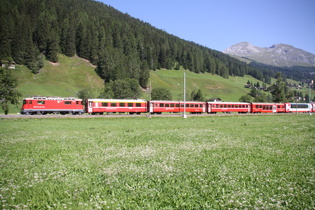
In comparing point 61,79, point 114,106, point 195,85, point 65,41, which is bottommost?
point 114,106

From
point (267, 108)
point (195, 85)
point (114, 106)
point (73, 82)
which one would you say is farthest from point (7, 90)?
point (195, 85)

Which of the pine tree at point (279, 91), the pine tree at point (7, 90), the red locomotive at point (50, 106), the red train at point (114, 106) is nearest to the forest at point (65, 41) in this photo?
the pine tree at point (7, 90)

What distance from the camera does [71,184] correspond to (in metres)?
6.95

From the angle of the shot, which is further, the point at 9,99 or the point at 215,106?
the point at 215,106

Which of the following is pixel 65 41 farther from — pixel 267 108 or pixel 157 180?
pixel 157 180

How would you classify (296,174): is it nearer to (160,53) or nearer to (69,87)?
(69,87)

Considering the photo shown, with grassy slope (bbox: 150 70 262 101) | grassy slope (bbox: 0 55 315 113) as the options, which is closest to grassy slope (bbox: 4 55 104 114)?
grassy slope (bbox: 0 55 315 113)

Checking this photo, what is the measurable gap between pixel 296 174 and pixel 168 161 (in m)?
4.66

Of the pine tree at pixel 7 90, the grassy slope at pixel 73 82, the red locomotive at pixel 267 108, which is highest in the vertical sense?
the grassy slope at pixel 73 82

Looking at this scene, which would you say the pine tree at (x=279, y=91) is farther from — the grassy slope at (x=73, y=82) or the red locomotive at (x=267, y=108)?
the grassy slope at (x=73, y=82)

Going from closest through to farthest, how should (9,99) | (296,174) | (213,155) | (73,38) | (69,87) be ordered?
(296,174) → (213,155) → (9,99) → (69,87) → (73,38)

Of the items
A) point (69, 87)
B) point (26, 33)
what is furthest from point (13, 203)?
point (26, 33)

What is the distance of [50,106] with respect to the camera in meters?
52.2

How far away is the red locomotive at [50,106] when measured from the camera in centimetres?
4981
